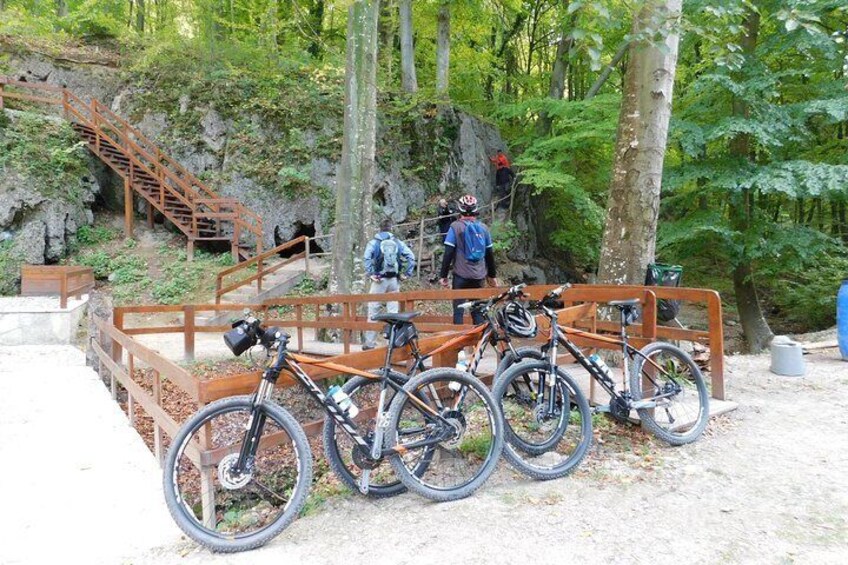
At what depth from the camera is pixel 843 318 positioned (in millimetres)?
6996

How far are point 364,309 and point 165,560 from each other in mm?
8678

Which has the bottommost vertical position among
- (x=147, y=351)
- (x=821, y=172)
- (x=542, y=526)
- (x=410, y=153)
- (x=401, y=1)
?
(x=542, y=526)

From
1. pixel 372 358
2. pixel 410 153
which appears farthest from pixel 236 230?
pixel 372 358

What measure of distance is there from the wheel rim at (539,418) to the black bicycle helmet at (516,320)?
33 cm

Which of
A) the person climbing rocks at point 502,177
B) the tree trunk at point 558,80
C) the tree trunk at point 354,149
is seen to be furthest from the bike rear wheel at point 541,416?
the tree trunk at point 558,80

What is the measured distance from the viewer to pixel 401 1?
739 inches

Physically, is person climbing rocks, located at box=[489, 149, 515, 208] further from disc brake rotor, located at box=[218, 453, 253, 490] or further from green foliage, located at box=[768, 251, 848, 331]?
disc brake rotor, located at box=[218, 453, 253, 490]

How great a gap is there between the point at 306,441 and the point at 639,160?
5.10 m

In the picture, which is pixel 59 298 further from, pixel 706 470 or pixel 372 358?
pixel 706 470

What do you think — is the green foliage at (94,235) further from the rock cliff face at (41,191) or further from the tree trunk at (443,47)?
the tree trunk at (443,47)

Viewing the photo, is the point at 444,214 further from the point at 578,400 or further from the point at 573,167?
the point at 578,400

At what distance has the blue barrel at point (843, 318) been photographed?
22.8 feet

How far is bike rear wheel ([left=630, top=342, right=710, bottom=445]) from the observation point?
4129 mm

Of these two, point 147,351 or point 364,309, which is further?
point 364,309
